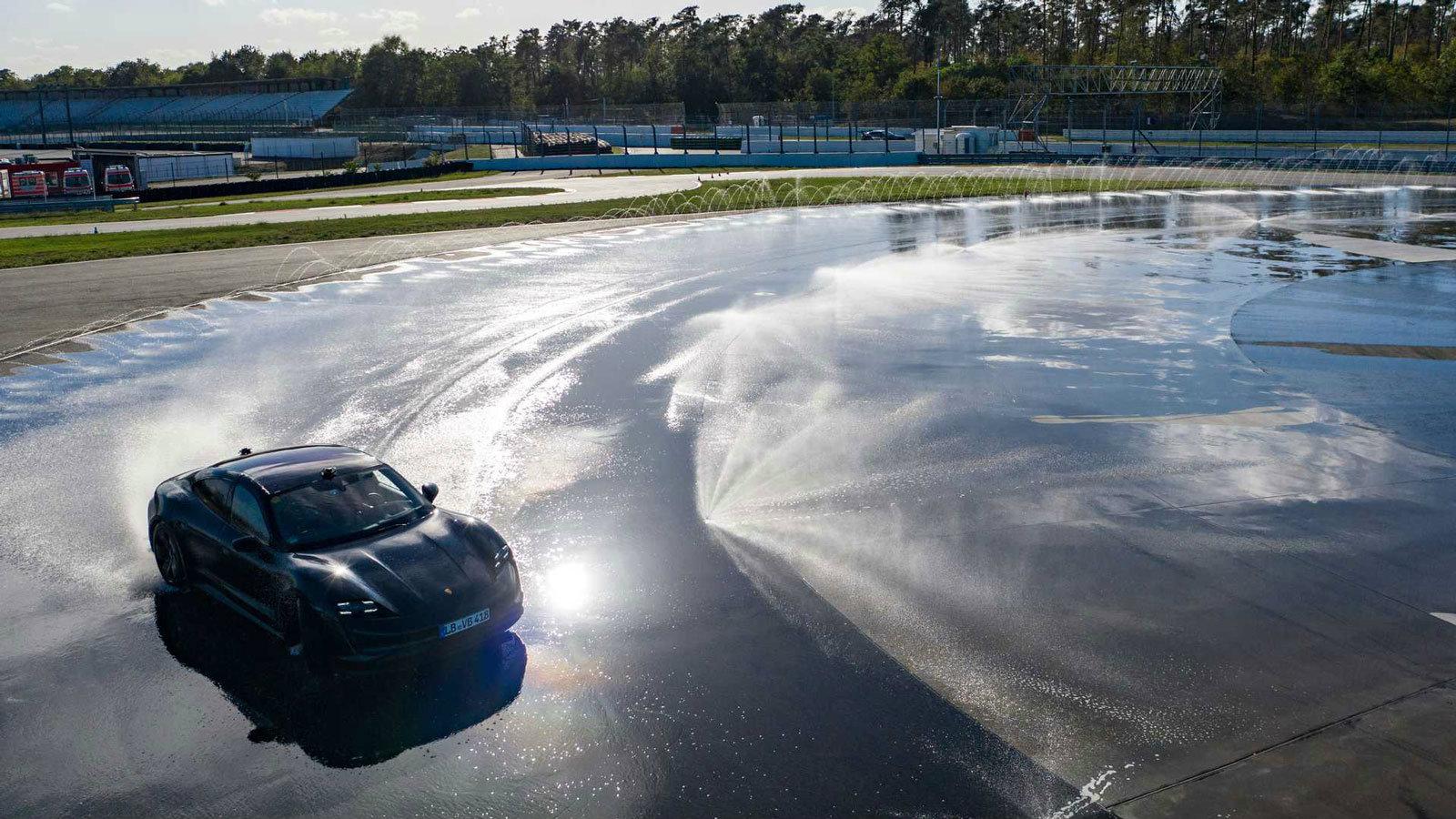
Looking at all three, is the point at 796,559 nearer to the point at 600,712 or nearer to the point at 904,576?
the point at 904,576

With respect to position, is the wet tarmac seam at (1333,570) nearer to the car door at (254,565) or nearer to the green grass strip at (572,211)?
the car door at (254,565)

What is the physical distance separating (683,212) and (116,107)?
123 meters

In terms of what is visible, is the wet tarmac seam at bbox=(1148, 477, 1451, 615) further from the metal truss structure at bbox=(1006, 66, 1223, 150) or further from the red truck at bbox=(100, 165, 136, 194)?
the metal truss structure at bbox=(1006, 66, 1223, 150)

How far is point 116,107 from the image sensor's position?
138625 millimetres

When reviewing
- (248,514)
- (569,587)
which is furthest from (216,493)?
(569,587)

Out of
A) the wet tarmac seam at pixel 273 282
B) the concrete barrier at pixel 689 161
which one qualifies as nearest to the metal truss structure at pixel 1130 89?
the concrete barrier at pixel 689 161

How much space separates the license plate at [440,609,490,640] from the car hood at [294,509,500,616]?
0.13 metres

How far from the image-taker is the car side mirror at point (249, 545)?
8305mm

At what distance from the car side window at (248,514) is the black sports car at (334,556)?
0.4 inches

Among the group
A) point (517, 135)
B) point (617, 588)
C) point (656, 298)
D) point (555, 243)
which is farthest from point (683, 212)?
point (517, 135)

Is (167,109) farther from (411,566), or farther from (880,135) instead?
(411,566)

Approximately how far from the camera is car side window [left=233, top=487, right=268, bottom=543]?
8.48 m

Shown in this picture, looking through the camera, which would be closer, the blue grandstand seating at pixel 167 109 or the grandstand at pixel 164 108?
the grandstand at pixel 164 108

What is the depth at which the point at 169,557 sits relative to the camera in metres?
9.34
